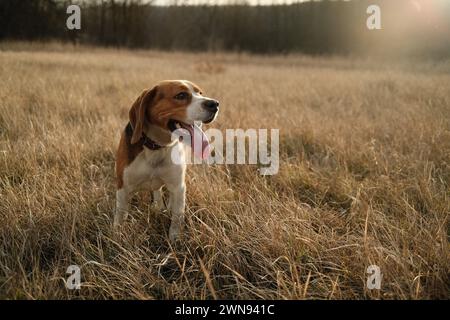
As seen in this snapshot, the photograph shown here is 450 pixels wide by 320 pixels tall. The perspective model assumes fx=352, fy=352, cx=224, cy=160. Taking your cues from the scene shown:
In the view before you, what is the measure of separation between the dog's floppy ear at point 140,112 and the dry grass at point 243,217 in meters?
0.62

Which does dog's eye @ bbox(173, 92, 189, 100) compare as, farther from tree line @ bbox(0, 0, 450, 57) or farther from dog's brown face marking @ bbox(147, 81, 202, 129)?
tree line @ bbox(0, 0, 450, 57)

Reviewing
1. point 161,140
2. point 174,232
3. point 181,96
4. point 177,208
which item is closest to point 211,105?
point 181,96

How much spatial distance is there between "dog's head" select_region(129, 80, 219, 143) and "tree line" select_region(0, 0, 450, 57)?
14279 millimetres

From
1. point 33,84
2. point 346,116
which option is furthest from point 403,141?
point 33,84

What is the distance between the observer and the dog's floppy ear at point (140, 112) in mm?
2404

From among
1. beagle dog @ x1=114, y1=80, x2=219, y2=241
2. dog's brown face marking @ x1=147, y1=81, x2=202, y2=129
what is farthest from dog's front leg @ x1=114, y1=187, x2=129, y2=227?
dog's brown face marking @ x1=147, y1=81, x2=202, y2=129

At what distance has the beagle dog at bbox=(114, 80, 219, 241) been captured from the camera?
2.47m

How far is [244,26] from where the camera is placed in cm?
3191

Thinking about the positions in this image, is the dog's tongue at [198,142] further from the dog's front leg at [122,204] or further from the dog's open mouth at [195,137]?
the dog's front leg at [122,204]

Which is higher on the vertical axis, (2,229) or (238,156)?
(238,156)
